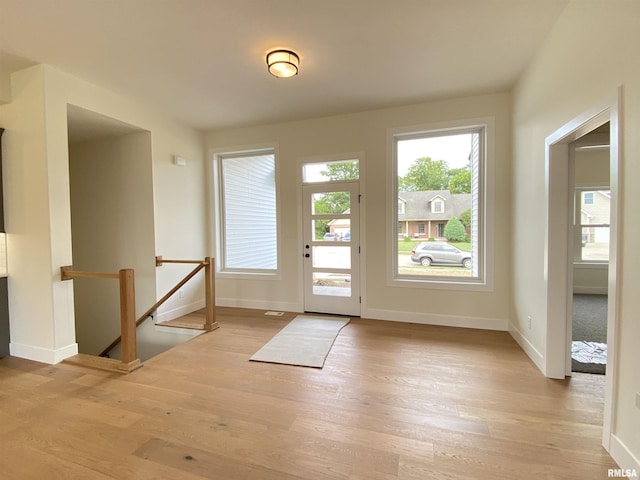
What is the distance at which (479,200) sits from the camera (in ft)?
11.7

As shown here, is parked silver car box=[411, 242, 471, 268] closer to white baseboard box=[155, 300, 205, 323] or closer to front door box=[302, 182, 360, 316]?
front door box=[302, 182, 360, 316]

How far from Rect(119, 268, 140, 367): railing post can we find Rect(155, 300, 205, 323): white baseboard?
→ 1335mm

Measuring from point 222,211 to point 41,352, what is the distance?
2793mm

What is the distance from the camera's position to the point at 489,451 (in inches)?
62.9

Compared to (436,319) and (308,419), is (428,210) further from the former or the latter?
(308,419)

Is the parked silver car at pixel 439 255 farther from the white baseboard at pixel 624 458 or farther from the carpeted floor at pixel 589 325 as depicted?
the white baseboard at pixel 624 458

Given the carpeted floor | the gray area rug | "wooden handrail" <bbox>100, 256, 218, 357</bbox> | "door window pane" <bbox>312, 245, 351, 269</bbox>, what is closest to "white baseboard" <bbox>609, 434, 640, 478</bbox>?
the carpeted floor

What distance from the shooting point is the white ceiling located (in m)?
2.02

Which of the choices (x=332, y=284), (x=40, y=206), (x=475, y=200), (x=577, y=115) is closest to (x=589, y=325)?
(x=475, y=200)

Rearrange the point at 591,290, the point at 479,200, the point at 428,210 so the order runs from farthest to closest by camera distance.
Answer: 1. the point at 591,290
2. the point at 428,210
3. the point at 479,200

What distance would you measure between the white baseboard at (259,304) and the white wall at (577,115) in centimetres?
293

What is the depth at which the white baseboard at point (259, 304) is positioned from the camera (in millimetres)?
4355

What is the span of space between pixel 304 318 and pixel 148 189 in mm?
2784

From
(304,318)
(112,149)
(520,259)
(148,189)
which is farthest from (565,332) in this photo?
(112,149)
